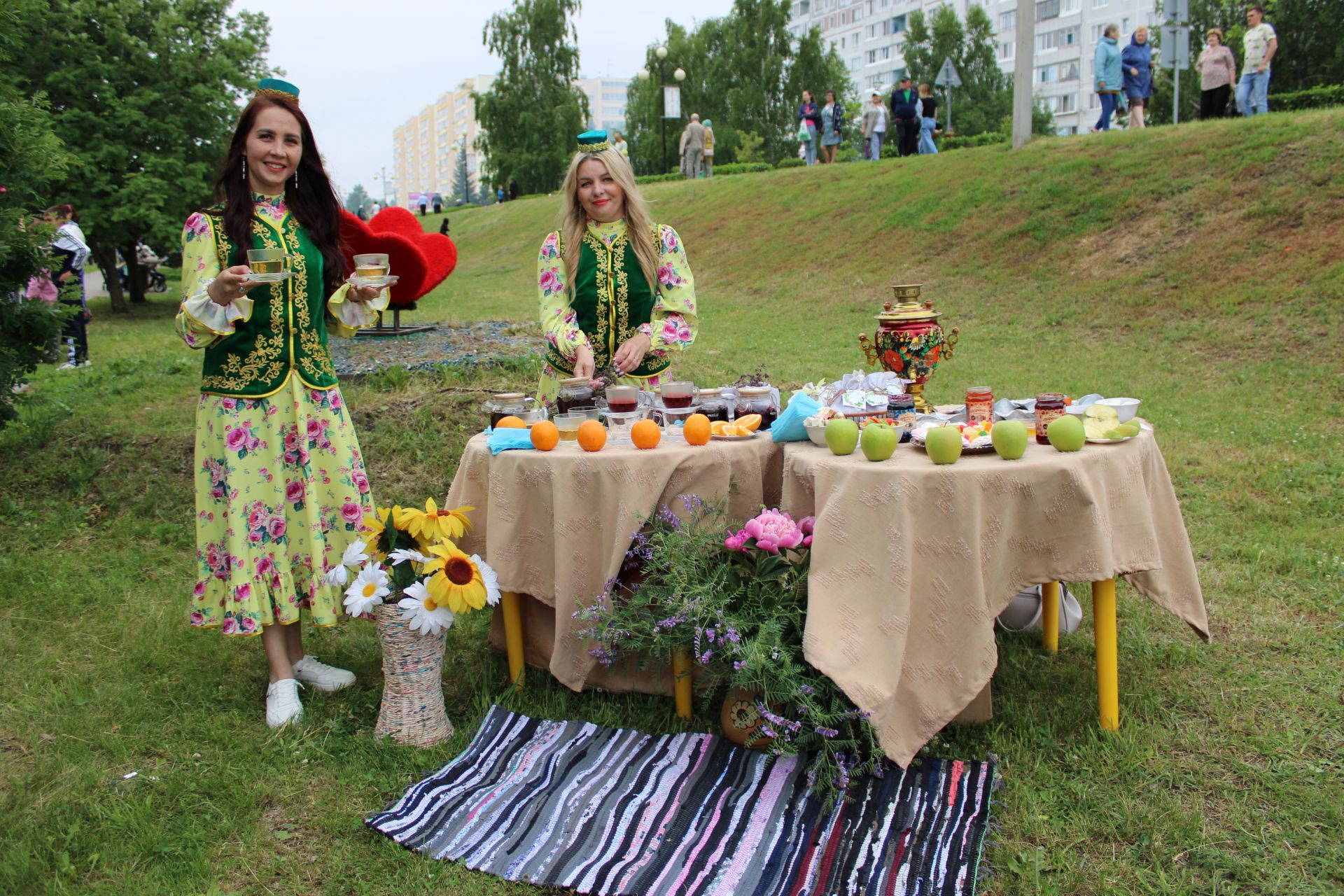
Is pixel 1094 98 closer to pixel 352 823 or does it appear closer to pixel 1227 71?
pixel 1227 71

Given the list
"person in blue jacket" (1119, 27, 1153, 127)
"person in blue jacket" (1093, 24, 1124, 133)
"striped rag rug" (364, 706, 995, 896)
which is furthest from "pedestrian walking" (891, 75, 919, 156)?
"striped rag rug" (364, 706, 995, 896)

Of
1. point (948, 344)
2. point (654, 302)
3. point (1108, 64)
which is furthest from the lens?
point (1108, 64)

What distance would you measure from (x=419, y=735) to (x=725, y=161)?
44855 millimetres

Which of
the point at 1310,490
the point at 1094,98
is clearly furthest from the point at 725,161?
the point at 1310,490

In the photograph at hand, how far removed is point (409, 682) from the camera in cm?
331

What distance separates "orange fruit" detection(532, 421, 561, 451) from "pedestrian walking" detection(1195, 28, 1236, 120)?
15.0m

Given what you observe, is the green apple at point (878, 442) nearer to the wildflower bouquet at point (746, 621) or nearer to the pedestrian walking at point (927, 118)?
the wildflower bouquet at point (746, 621)

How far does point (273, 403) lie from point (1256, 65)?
15572 mm

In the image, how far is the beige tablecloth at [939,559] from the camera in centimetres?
278

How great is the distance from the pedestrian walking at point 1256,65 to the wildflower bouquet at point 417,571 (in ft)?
46.2

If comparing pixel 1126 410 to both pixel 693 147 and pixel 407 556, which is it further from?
pixel 693 147

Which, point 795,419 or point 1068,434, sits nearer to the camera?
point 1068,434

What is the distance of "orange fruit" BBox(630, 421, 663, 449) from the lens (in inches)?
128

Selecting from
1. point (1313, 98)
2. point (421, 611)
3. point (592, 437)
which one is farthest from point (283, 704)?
point (1313, 98)
